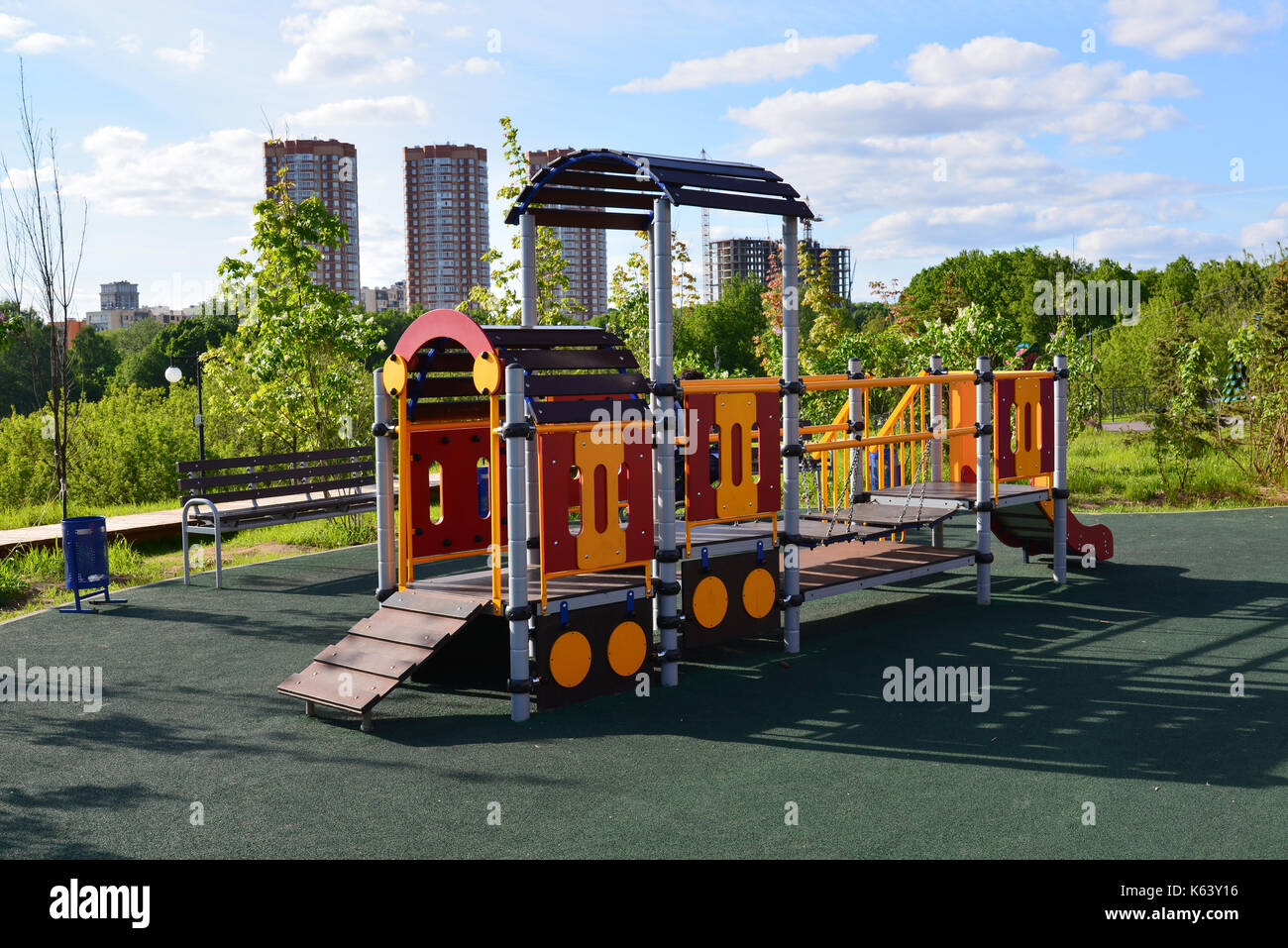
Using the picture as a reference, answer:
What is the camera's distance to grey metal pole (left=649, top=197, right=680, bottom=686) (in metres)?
7.29

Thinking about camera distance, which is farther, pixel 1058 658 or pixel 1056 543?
pixel 1056 543

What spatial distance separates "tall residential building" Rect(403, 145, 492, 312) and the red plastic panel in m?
41.2

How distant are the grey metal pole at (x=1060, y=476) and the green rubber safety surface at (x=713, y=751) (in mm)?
1399

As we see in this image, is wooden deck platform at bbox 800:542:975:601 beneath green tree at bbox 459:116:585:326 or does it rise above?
beneath

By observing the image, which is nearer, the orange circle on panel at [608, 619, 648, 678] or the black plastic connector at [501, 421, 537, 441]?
the black plastic connector at [501, 421, 537, 441]

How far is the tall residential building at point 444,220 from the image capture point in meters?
49.9

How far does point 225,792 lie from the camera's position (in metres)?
5.52

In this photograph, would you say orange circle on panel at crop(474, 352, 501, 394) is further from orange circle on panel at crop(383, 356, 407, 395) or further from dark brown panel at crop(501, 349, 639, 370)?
orange circle on panel at crop(383, 356, 407, 395)

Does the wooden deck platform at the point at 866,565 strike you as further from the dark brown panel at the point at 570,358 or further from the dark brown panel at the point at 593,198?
the dark brown panel at the point at 593,198

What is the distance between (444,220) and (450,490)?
46.7m

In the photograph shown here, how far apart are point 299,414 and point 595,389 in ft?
31.0

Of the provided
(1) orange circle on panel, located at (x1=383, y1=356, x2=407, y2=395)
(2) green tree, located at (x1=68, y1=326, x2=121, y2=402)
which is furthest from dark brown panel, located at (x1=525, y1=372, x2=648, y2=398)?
(2) green tree, located at (x1=68, y1=326, x2=121, y2=402)
